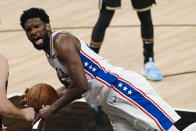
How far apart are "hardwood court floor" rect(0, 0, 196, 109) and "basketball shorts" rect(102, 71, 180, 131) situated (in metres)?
1.69

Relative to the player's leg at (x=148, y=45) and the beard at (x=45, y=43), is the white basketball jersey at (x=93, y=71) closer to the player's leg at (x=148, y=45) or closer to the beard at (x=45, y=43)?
the beard at (x=45, y=43)

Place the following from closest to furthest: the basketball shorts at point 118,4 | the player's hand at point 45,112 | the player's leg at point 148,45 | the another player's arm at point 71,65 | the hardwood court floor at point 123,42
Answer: the another player's arm at point 71,65 → the player's hand at point 45,112 → the basketball shorts at point 118,4 → the player's leg at point 148,45 → the hardwood court floor at point 123,42

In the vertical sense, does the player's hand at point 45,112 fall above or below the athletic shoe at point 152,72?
above

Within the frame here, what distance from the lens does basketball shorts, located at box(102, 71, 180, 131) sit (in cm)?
414

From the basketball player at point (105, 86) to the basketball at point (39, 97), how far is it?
0.15 meters

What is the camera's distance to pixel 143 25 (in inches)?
256

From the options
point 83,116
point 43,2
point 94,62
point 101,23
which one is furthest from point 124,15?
point 94,62

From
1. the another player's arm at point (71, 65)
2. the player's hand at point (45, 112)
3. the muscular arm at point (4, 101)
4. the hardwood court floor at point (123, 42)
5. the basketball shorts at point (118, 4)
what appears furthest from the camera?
the hardwood court floor at point (123, 42)

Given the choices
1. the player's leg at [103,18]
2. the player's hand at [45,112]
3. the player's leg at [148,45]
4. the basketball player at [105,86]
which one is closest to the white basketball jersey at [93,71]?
the basketball player at [105,86]

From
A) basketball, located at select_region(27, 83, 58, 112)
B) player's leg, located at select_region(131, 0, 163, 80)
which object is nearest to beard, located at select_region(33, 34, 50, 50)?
basketball, located at select_region(27, 83, 58, 112)

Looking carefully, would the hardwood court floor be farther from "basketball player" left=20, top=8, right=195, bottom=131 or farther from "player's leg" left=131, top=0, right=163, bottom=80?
"basketball player" left=20, top=8, right=195, bottom=131

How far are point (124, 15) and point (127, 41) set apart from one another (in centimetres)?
120

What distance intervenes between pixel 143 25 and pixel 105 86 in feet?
7.98

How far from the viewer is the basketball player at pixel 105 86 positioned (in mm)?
4023
